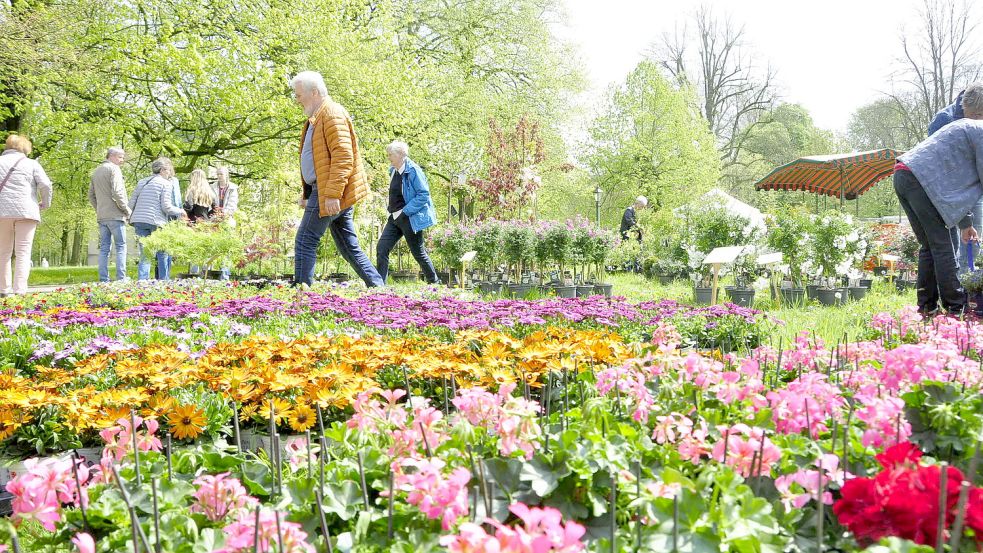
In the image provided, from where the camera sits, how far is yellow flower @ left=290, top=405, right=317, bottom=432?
7.32 ft

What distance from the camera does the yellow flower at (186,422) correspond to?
7.23 feet

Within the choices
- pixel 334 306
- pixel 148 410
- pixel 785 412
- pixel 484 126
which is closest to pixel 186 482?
pixel 148 410

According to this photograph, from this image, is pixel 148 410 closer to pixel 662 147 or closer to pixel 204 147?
pixel 204 147

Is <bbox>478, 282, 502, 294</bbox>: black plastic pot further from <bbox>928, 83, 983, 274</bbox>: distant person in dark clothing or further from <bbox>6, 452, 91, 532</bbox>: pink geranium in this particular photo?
<bbox>6, 452, 91, 532</bbox>: pink geranium

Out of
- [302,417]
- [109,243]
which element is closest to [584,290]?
[109,243]

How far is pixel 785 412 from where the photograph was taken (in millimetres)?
1609

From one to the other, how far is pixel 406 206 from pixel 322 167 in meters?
2.15

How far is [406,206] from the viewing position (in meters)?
8.16

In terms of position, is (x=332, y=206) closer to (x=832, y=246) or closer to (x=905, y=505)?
(x=905, y=505)

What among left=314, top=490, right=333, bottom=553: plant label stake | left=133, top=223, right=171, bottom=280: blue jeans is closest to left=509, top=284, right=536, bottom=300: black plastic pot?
left=133, top=223, right=171, bottom=280: blue jeans

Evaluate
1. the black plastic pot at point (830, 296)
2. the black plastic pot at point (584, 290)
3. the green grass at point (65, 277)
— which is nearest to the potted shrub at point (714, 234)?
the black plastic pot at point (830, 296)

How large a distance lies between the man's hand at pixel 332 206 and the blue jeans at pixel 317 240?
4.9 inches

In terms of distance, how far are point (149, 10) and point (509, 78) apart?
11.8 metres

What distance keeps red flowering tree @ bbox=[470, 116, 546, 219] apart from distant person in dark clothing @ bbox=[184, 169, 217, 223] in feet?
16.1
